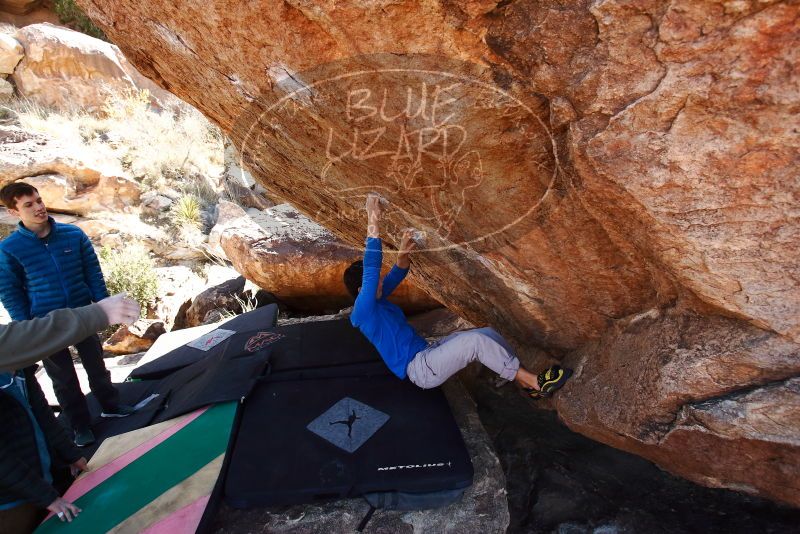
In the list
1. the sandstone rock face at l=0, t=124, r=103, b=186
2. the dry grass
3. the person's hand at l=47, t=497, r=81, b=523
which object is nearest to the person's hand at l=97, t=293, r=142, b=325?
the person's hand at l=47, t=497, r=81, b=523

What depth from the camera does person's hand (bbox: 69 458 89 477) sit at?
236 cm

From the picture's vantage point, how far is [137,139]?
27.9ft

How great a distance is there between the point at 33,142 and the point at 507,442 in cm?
798

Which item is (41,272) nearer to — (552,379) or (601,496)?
(552,379)

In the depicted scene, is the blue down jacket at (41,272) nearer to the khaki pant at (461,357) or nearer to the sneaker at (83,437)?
the sneaker at (83,437)

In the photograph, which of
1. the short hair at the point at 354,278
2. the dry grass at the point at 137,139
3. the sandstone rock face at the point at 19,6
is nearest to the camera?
the short hair at the point at 354,278

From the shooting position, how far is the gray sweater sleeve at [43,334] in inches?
62.5

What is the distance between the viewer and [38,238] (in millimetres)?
2443

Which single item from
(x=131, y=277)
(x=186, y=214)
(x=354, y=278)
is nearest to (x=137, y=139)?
(x=186, y=214)

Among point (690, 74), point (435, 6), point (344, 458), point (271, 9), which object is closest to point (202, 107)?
point (271, 9)

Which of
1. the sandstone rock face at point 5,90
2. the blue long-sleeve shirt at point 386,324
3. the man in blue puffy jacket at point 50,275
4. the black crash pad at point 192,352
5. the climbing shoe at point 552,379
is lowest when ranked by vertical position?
the black crash pad at point 192,352

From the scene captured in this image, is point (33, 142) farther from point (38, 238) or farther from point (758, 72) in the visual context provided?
point (758, 72)

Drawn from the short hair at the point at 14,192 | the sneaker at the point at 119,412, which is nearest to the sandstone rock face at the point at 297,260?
the sneaker at the point at 119,412

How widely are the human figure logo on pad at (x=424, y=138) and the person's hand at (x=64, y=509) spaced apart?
1.97m
